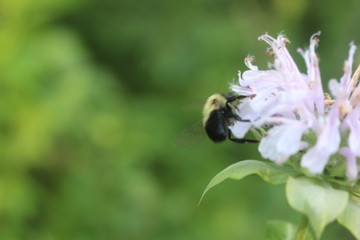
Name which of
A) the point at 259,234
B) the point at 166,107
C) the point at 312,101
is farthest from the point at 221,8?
the point at 312,101

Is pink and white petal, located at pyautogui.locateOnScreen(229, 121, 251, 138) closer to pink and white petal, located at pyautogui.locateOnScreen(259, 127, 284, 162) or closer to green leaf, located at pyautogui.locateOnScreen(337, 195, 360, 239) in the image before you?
pink and white petal, located at pyautogui.locateOnScreen(259, 127, 284, 162)

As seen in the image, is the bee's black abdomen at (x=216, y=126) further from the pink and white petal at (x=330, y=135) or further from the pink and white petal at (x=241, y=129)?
the pink and white petal at (x=330, y=135)

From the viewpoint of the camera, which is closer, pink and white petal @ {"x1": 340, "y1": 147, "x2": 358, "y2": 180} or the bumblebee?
pink and white petal @ {"x1": 340, "y1": 147, "x2": 358, "y2": 180}

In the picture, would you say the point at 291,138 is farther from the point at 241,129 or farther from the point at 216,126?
the point at 216,126

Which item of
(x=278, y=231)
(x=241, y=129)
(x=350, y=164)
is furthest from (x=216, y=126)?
(x=350, y=164)

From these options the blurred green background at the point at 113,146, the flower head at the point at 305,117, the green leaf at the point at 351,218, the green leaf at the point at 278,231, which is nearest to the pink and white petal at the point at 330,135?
the flower head at the point at 305,117

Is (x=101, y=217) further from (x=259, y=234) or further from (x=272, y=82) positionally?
(x=272, y=82)

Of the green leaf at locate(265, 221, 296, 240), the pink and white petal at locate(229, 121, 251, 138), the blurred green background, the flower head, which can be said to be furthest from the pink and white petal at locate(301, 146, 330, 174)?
the blurred green background
